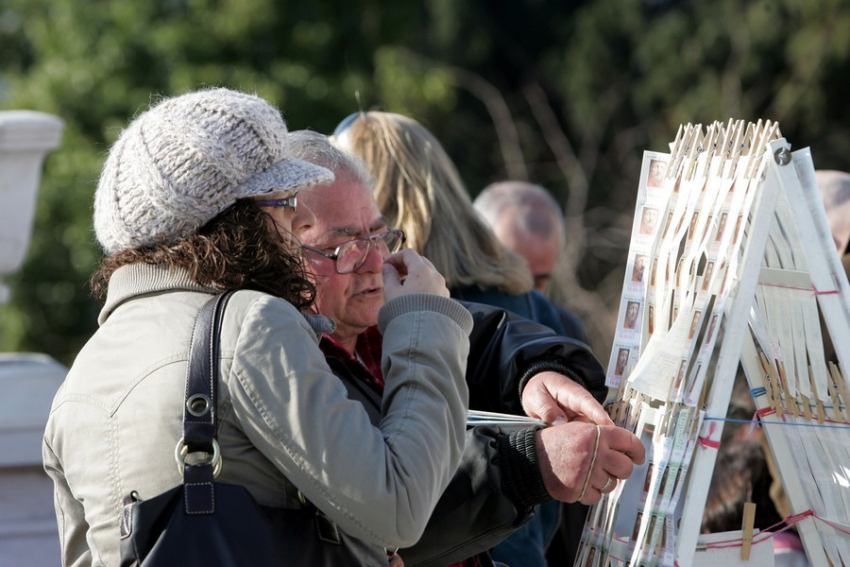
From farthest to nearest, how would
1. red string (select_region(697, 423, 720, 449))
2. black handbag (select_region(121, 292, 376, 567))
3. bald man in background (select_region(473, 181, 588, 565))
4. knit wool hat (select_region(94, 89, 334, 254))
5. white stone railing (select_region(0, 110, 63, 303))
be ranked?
bald man in background (select_region(473, 181, 588, 565)), white stone railing (select_region(0, 110, 63, 303)), red string (select_region(697, 423, 720, 449)), knit wool hat (select_region(94, 89, 334, 254)), black handbag (select_region(121, 292, 376, 567))

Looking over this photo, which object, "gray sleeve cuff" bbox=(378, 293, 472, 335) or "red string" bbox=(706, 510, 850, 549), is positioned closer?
"gray sleeve cuff" bbox=(378, 293, 472, 335)

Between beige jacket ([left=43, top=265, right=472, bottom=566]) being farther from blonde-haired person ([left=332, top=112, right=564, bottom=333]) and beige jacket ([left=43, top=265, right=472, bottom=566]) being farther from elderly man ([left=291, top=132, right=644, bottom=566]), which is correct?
blonde-haired person ([left=332, top=112, right=564, bottom=333])

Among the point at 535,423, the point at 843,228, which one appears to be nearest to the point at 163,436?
the point at 535,423

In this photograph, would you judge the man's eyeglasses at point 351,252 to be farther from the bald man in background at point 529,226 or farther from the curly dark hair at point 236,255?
the bald man in background at point 529,226

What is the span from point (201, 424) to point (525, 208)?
2770 mm

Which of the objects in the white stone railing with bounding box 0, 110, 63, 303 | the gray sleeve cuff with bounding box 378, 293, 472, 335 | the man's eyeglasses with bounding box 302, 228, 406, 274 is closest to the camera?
the gray sleeve cuff with bounding box 378, 293, 472, 335

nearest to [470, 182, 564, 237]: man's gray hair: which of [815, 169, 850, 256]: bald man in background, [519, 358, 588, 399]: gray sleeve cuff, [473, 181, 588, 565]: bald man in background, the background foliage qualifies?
[473, 181, 588, 565]: bald man in background

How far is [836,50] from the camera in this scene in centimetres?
1179

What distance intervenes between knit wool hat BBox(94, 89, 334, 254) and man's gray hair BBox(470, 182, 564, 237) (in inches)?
97.4

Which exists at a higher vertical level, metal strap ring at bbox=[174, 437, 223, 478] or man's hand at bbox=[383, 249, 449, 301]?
man's hand at bbox=[383, 249, 449, 301]

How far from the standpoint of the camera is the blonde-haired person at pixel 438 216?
2848 millimetres

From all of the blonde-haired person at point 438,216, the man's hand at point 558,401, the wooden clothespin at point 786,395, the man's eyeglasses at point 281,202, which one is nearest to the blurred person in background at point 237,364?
the man's eyeglasses at point 281,202

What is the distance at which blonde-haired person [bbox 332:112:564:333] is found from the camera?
2850 mm

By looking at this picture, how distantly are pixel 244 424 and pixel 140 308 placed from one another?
0.88 feet
